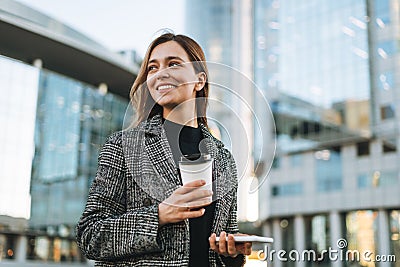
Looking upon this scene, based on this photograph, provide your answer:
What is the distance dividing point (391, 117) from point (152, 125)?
805 inches

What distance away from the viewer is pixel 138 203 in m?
1.17

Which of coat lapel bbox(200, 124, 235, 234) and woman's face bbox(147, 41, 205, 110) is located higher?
woman's face bbox(147, 41, 205, 110)

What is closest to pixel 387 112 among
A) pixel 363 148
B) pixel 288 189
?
pixel 363 148

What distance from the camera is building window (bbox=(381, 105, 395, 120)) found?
67.2 ft

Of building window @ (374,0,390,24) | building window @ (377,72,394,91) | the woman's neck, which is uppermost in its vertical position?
building window @ (374,0,390,24)

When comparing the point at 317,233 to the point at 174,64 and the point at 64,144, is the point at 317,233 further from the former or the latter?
the point at 174,64

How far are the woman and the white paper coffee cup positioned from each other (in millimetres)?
22

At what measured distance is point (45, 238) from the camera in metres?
14.2

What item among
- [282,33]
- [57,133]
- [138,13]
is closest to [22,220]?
[57,133]

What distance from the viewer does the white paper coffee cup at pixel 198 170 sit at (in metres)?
1.08

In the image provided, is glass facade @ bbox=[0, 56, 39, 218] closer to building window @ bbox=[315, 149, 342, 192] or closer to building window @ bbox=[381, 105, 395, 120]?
building window @ bbox=[381, 105, 395, 120]

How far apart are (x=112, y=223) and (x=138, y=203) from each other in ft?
0.26

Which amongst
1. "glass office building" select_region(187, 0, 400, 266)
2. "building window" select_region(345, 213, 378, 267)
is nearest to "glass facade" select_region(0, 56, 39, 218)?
"glass office building" select_region(187, 0, 400, 266)

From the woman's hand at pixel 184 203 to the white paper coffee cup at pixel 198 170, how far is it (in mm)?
19
